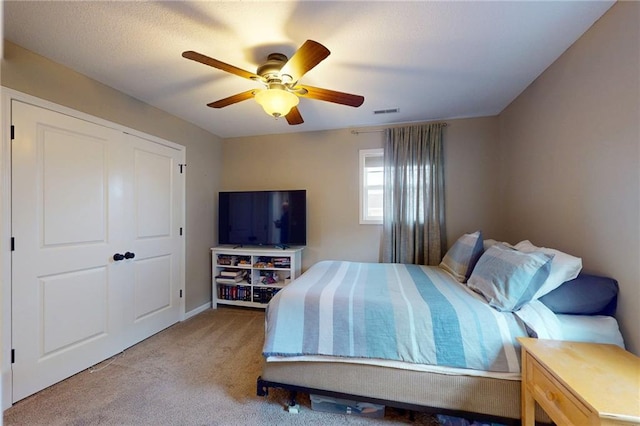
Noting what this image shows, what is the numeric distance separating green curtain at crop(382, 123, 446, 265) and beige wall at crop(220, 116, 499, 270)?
0.15m

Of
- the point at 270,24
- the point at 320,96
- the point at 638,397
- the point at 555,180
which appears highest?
the point at 270,24

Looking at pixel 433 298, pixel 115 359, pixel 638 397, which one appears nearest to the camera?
pixel 638 397

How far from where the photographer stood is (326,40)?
2047 mm

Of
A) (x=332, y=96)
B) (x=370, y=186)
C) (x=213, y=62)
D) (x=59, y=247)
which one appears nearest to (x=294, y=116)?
(x=332, y=96)

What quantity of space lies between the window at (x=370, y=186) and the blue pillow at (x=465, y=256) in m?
1.07

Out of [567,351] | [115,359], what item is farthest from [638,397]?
[115,359]

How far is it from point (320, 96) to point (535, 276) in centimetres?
188

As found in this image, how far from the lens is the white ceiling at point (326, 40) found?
179 cm

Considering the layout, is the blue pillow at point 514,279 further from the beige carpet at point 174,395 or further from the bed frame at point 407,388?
the beige carpet at point 174,395

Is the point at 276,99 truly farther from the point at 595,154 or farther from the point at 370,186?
the point at 595,154

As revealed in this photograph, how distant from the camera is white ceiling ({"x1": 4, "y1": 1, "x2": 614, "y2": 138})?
70.3 inches

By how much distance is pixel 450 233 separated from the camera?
11.3 feet

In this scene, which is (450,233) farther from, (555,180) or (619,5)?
(619,5)

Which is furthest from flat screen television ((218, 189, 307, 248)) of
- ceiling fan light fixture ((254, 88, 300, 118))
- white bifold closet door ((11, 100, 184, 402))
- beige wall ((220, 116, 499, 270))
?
ceiling fan light fixture ((254, 88, 300, 118))
